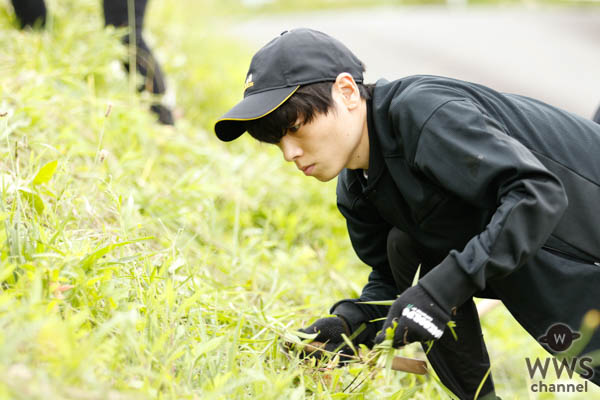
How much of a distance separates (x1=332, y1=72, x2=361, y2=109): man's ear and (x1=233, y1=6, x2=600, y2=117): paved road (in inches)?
144

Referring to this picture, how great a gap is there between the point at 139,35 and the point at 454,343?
2.11 m

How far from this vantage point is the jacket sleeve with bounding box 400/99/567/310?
1232mm

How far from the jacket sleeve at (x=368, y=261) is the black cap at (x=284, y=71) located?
38 centimetres

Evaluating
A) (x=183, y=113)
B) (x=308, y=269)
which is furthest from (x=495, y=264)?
(x=183, y=113)

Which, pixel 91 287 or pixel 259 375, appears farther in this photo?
pixel 91 287

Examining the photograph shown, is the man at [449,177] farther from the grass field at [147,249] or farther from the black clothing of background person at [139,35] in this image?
the black clothing of background person at [139,35]

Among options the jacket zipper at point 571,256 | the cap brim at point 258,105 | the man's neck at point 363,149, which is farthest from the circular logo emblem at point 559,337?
the cap brim at point 258,105

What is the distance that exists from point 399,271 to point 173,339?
0.65 meters

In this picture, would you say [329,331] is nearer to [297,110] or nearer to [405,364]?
[405,364]

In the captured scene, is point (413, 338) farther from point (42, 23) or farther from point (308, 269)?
point (42, 23)

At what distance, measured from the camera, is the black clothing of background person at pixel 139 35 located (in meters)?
3.00

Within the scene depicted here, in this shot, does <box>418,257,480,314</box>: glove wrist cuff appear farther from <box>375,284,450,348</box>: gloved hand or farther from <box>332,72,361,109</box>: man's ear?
<box>332,72,361,109</box>: man's ear

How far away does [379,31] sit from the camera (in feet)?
25.0

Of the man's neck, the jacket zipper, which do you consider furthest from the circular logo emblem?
the man's neck
